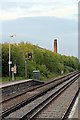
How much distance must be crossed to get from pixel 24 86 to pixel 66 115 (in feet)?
87.6

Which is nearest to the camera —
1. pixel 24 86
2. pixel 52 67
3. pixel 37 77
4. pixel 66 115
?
pixel 66 115

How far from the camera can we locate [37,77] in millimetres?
63625

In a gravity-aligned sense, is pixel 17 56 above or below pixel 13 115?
above

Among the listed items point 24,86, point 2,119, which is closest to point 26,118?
point 2,119

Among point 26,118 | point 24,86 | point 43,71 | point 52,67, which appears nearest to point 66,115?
point 26,118

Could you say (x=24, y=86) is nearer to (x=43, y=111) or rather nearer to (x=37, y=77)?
(x=37, y=77)

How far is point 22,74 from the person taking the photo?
6925 cm

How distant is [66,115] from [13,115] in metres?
2.46

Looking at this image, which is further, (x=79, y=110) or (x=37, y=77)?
(x=37, y=77)

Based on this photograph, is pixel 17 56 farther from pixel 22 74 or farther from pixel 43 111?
pixel 43 111

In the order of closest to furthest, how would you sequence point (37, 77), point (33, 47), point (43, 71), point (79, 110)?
point (79, 110), point (37, 77), point (43, 71), point (33, 47)

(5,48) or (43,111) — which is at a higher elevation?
(5,48)

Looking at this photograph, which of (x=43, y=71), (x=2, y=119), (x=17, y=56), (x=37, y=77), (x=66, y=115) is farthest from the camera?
(x=43, y=71)

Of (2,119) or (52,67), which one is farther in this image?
(52,67)
